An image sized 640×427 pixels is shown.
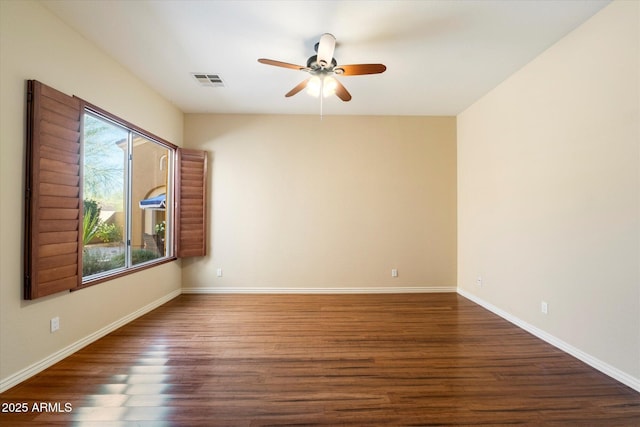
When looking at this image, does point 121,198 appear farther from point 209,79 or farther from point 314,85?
point 314,85

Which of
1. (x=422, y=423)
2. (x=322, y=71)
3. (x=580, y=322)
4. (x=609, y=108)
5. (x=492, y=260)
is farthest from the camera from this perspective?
(x=492, y=260)

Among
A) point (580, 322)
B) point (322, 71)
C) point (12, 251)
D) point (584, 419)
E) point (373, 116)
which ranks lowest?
point (584, 419)

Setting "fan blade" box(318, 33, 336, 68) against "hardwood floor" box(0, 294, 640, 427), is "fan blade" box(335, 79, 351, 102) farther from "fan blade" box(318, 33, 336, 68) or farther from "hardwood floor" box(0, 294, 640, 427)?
"hardwood floor" box(0, 294, 640, 427)

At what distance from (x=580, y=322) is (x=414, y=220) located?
231 centimetres

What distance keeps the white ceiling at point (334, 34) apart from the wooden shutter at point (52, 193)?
0.84 metres

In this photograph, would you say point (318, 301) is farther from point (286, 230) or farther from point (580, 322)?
point (580, 322)

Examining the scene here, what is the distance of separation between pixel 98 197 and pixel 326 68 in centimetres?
267

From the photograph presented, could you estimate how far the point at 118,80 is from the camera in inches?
113

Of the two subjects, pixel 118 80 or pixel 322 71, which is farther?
pixel 118 80

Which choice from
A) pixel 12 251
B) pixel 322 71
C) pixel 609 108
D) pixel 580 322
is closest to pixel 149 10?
pixel 322 71

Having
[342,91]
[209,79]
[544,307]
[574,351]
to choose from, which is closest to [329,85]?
[342,91]

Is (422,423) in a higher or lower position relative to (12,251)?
lower

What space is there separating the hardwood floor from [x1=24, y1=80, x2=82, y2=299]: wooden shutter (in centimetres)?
77

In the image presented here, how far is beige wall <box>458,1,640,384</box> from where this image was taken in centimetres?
196
